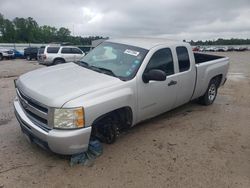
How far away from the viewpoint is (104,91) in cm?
363

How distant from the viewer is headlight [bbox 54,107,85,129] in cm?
323

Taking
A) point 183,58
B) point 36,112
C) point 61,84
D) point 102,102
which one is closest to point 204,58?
point 183,58

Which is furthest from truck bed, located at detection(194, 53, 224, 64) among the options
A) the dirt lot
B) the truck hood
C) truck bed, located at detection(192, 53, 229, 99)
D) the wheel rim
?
the truck hood

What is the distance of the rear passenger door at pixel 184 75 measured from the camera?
5171mm

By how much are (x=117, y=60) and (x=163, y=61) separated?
91cm

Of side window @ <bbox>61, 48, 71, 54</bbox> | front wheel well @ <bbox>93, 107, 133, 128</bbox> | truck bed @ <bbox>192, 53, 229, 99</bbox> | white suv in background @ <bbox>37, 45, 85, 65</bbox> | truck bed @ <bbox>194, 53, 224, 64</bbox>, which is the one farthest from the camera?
side window @ <bbox>61, 48, 71, 54</bbox>

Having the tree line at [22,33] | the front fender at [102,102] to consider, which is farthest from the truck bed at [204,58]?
the tree line at [22,33]

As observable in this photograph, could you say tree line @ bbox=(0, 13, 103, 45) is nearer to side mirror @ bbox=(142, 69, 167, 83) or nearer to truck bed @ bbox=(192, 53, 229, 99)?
truck bed @ bbox=(192, 53, 229, 99)

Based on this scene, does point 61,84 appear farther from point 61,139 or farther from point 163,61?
point 163,61

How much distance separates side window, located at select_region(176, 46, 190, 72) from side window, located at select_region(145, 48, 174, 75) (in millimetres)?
290

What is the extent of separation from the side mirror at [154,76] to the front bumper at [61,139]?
4.51 ft

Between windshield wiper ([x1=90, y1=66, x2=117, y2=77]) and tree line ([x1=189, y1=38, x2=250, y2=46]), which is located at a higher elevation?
tree line ([x1=189, y1=38, x2=250, y2=46])

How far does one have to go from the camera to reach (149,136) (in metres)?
4.65

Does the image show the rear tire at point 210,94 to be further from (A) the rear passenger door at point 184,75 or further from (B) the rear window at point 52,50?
(B) the rear window at point 52,50
